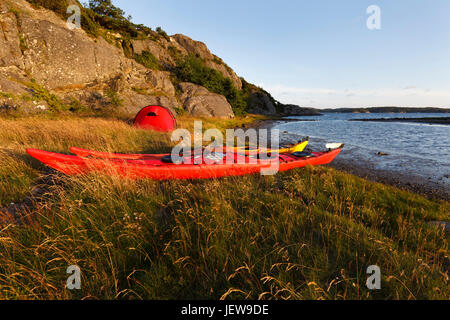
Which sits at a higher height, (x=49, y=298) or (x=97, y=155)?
(x=97, y=155)

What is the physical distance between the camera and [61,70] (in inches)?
644

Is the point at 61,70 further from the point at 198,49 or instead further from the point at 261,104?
the point at 261,104

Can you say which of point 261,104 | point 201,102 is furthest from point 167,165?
point 261,104

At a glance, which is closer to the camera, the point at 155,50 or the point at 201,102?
the point at 201,102

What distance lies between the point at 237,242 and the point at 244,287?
0.56 meters

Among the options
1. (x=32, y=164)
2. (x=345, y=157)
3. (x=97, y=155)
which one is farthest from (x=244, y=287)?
(x=345, y=157)

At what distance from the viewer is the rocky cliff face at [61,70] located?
13711 mm

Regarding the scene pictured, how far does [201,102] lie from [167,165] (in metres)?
23.6

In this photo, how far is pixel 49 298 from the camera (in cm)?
170

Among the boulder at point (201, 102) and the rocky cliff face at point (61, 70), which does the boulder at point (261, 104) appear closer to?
the boulder at point (201, 102)
